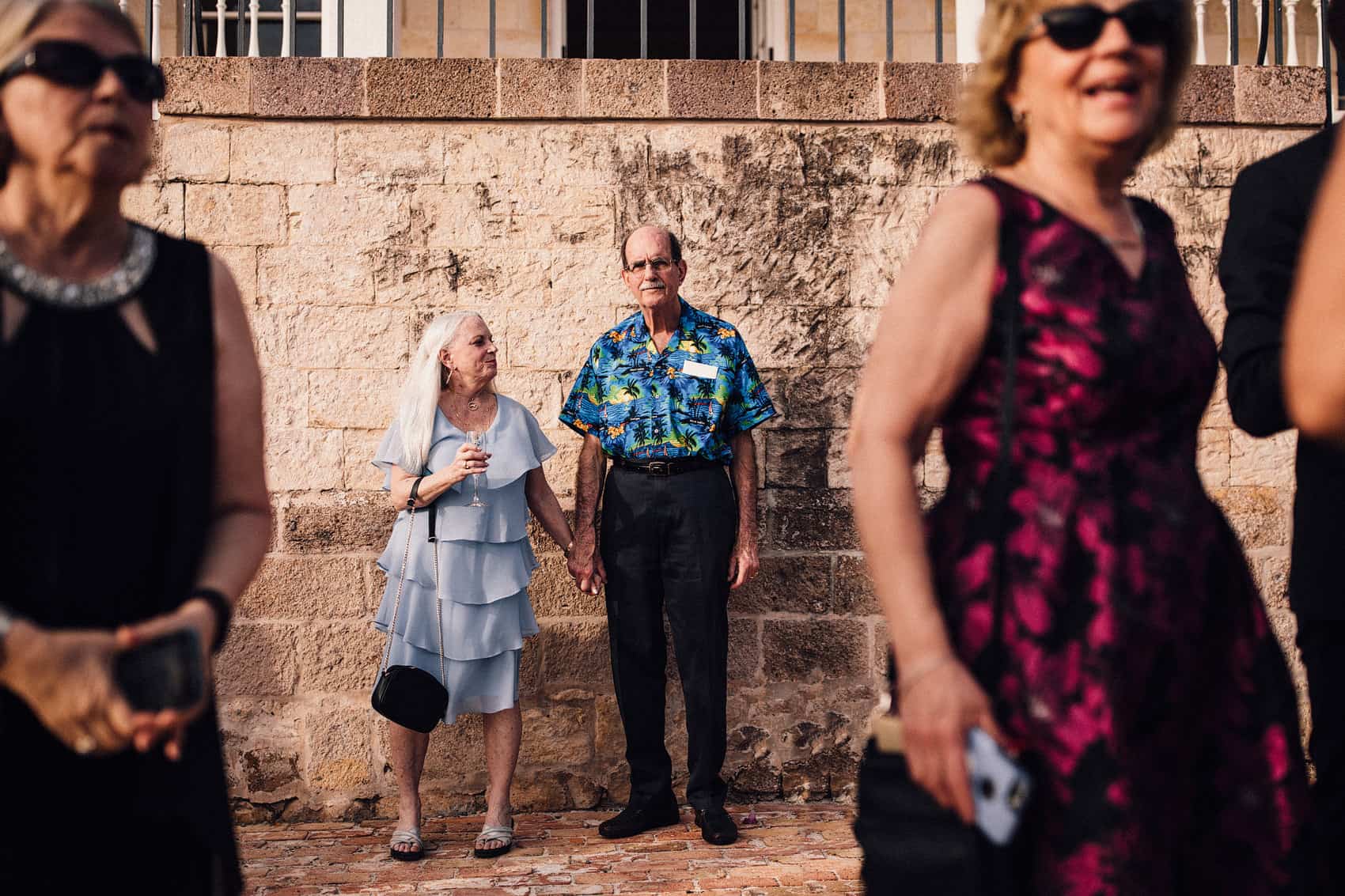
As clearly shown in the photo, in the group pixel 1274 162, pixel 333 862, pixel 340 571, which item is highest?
pixel 1274 162

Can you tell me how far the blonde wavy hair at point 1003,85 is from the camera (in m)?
1.66

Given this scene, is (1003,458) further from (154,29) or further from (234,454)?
(154,29)

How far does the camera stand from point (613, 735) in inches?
198

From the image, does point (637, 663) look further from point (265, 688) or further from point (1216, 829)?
point (1216, 829)

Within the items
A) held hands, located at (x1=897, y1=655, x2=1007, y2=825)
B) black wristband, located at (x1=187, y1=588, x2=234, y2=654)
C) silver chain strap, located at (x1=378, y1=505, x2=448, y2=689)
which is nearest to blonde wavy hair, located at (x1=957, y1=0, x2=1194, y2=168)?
held hands, located at (x1=897, y1=655, x2=1007, y2=825)

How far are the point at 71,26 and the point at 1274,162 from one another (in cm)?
179

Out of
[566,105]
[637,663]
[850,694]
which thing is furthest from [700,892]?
[566,105]

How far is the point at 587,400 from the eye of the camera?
4750mm

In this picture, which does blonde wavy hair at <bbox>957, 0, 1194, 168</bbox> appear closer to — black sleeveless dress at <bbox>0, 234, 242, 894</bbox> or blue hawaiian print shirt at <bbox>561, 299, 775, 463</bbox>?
black sleeveless dress at <bbox>0, 234, 242, 894</bbox>

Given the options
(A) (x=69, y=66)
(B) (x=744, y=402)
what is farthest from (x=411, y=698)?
(A) (x=69, y=66)

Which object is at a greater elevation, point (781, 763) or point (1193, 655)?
point (1193, 655)

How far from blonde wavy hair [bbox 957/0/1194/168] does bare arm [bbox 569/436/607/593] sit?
3117 millimetres

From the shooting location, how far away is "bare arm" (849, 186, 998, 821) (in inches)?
56.8

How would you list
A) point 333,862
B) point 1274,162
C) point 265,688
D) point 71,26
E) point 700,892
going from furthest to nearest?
point 265,688
point 333,862
point 700,892
point 1274,162
point 71,26
